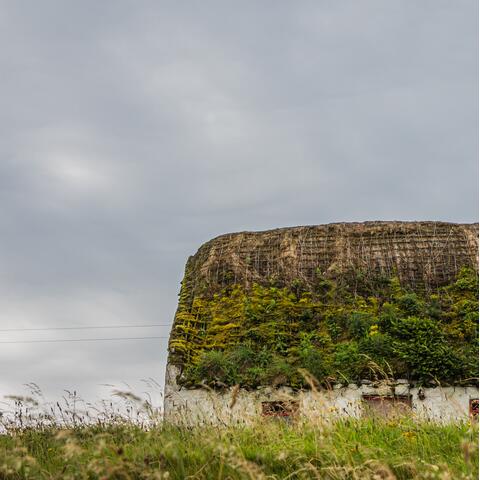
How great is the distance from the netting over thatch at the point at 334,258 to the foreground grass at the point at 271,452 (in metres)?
11.0

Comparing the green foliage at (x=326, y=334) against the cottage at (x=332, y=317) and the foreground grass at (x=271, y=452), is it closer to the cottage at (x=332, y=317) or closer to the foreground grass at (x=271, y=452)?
the cottage at (x=332, y=317)

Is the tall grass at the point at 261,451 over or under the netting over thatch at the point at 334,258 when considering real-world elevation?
under

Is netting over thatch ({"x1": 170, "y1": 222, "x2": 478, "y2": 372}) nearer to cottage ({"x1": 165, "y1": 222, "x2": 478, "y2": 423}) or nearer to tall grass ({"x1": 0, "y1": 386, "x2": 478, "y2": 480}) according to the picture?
cottage ({"x1": 165, "y1": 222, "x2": 478, "y2": 423})

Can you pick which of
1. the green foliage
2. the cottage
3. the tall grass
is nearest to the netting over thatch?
the cottage

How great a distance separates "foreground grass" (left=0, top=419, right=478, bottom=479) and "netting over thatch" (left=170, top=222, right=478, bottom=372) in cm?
1102

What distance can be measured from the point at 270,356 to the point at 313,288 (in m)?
3.05

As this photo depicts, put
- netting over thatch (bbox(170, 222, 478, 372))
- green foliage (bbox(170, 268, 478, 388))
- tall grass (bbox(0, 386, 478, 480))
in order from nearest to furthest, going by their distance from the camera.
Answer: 1. tall grass (bbox(0, 386, 478, 480))
2. green foliage (bbox(170, 268, 478, 388))
3. netting over thatch (bbox(170, 222, 478, 372))

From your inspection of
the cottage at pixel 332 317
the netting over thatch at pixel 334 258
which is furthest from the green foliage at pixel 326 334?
the netting over thatch at pixel 334 258

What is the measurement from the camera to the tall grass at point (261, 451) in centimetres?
626

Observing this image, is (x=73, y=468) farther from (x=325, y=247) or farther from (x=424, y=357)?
(x=325, y=247)

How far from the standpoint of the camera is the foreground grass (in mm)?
6297

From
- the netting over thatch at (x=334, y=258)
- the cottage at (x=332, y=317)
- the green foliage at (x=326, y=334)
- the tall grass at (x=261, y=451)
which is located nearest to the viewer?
the tall grass at (x=261, y=451)

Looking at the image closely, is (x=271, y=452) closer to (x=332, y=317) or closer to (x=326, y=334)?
(x=326, y=334)

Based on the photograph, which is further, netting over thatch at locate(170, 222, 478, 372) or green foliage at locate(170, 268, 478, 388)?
netting over thatch at locate(170, 222, 478, 372)
